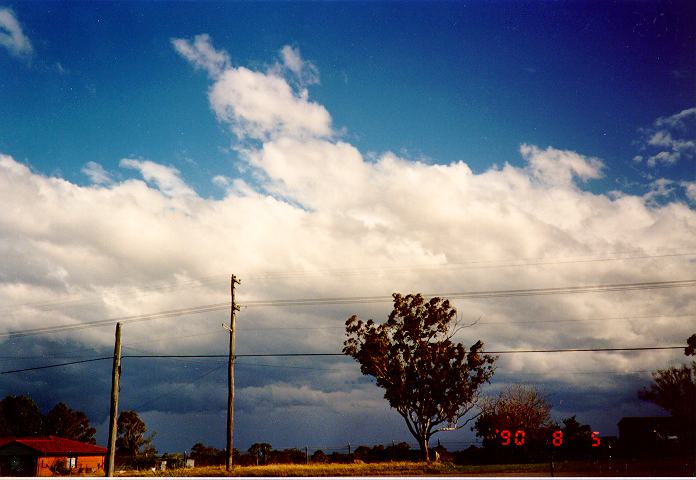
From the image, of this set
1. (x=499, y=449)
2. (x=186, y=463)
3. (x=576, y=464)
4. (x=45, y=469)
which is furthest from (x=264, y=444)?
(x=576, y=464)

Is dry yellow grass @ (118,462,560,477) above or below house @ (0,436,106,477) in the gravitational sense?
above

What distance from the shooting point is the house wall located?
57.4 m

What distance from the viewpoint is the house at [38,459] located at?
57500 millimetres

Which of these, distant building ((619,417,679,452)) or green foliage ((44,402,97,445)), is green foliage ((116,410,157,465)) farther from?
distant building ((619,417,679,452))

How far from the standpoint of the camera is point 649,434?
54.3m

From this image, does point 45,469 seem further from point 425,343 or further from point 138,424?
point 425,343

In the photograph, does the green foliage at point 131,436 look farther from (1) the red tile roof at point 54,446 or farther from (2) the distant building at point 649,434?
(2) the distant building at point 649,434

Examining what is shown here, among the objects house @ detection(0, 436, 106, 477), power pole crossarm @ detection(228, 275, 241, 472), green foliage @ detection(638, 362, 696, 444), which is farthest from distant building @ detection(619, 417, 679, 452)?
house @ detection(0, 436, 106, 477)

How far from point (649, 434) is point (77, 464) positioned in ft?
201

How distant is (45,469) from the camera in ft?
190

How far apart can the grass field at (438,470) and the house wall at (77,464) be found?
978 inches

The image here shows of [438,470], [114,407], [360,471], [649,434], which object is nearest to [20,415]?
[114,407]

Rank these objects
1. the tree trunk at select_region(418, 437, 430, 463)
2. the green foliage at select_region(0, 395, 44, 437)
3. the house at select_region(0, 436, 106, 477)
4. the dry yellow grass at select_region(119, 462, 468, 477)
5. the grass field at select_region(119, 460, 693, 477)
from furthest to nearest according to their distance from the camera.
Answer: the green foliage at select_region(0, 395, 44, 437) < the house at select_region(0, 436, 106, 477) < the tree trunk at select_region(418, 437, 430, 463) < the dry yellow grass at select_region(119, 462, 468, 477) < the grass field at select_region(119, 460, 693, 477)

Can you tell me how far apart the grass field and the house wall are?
81.5 feet
